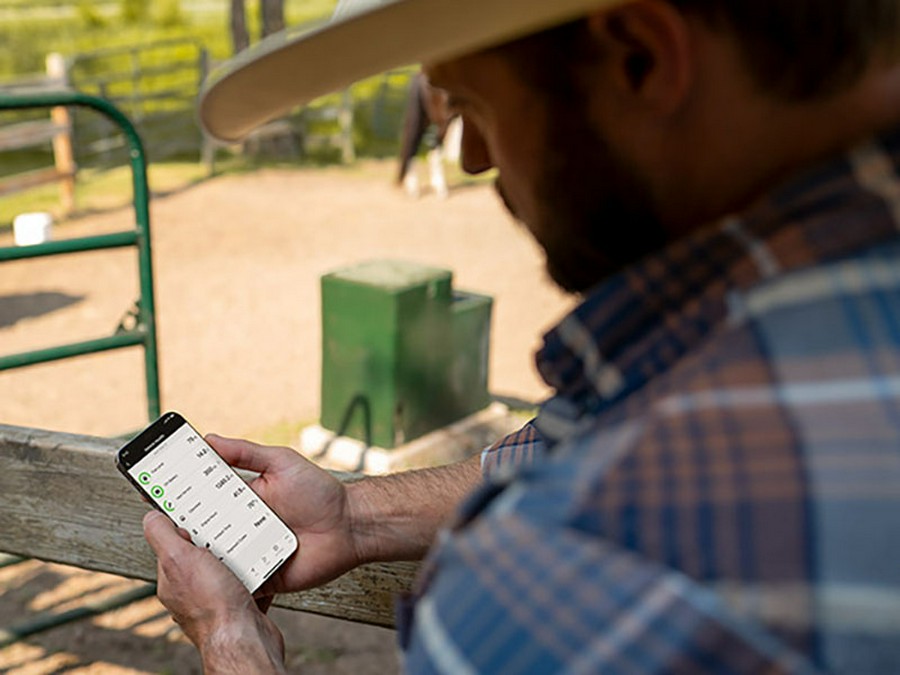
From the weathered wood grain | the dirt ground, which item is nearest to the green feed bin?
the dirt ground

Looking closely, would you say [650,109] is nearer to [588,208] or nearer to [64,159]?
[588,208]

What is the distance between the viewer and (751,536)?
67 centimetres

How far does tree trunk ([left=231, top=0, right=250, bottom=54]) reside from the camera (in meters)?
12.9

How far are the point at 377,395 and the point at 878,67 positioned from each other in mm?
3957

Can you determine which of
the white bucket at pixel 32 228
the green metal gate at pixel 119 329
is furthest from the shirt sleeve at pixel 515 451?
the white bucket at pixel 32 228

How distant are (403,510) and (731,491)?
2.80 feet

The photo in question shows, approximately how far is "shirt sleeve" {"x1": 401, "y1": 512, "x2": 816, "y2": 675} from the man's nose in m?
0.37

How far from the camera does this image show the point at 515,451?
4.46 ft

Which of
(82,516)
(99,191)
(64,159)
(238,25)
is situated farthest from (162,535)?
(238,25)

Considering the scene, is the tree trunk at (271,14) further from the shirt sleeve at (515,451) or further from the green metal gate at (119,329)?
the shirt sleeve at (515,451)

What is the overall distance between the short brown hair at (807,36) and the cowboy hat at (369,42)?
8 centimetres

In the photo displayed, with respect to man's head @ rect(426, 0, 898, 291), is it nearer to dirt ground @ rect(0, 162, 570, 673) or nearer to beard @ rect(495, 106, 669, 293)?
beard @ rect(495, 106, 669, 293)

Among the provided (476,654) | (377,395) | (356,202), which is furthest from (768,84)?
(356,202)

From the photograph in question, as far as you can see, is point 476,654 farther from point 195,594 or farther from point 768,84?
point 195,594
